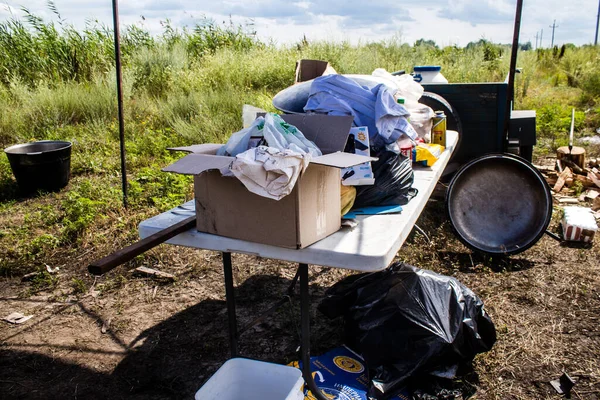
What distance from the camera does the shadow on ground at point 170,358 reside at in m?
2.49

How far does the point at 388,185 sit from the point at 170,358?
154 cm

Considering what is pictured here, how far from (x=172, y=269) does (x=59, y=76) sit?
6.78 meters

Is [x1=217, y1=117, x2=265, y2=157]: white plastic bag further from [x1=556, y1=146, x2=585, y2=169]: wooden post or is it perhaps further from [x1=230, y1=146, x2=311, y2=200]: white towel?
[x1=556, y1=146, x2=585, y2=169]: wooden post

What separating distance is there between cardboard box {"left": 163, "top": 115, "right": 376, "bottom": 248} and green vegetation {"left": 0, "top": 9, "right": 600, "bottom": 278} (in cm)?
235

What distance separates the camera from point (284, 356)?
8.91 ft

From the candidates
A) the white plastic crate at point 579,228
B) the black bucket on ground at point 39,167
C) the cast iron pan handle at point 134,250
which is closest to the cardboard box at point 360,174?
the cast iron pan handle at point 134,250

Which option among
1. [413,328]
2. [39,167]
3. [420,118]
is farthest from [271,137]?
[39,167]

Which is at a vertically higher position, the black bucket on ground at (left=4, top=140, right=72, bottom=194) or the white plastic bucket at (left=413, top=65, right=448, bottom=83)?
the white plastic bucket at (left=413, top=65, right=448, bottom=83)


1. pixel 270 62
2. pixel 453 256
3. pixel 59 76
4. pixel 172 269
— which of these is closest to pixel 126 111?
pixel 59 76

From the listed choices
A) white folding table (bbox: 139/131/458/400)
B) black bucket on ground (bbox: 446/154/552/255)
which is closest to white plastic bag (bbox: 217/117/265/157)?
white folding table (bbox: 139/131/458/400)

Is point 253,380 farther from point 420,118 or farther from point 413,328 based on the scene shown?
point 420,118

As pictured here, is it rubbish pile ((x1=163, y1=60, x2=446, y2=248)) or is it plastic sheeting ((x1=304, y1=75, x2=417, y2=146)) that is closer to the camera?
rubbish pile ((x1=163, y1=60, x2=446, y2=248))

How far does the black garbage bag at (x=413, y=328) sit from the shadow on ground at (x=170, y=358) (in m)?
0.41

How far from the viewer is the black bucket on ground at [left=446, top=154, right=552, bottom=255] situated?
3793 mm
